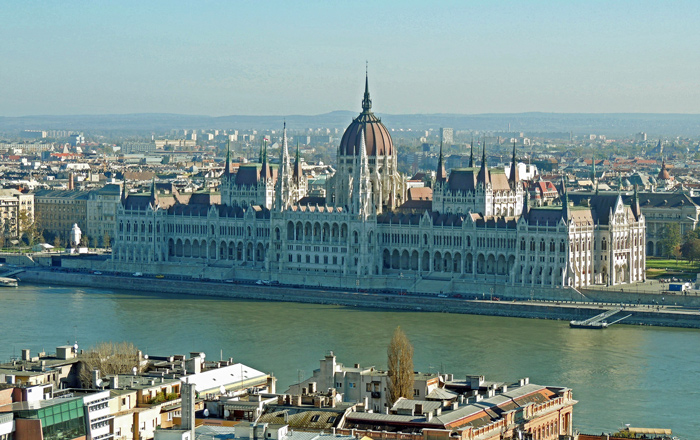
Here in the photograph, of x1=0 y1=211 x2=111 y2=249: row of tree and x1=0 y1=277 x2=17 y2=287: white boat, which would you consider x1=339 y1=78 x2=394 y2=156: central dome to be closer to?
x1=0 y1=277 x2=17 y2=287: white boat

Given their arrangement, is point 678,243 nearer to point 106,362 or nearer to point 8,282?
point 8,282

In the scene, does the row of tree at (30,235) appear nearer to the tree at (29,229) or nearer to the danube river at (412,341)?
the tree at (29,229)

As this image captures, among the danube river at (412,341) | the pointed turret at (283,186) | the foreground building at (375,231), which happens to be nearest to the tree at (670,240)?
the foreground building at (375,231)

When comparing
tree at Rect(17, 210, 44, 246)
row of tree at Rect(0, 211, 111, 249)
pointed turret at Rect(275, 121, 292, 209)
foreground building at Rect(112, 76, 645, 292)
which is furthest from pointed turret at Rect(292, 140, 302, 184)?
tree at Rect(17, 210, 44, 246)

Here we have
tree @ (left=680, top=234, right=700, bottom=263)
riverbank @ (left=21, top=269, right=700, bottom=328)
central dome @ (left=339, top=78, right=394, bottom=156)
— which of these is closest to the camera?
riverbank @ (left=21, top=269, right=700, bottom=328)

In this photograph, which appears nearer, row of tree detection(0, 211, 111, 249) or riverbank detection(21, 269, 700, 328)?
riverbank detection(21, 269, 700, 328)

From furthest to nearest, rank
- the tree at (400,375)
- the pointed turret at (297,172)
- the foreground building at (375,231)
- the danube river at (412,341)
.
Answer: the pointed turret at (297,172), the foreground building at (375,231), the danube river at (412,341), the tree at (400,375)

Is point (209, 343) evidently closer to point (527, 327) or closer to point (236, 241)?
point (527, 327)
